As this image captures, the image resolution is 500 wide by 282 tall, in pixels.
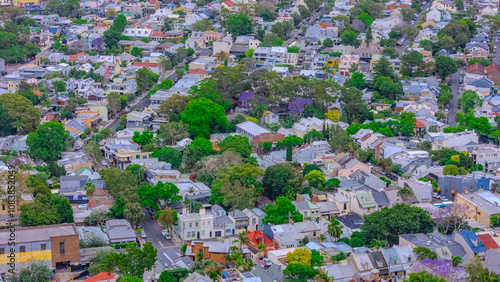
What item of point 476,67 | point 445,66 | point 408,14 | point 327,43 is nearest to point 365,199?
point 445,66

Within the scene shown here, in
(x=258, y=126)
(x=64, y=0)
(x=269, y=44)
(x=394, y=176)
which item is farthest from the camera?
(x=64, y=0)

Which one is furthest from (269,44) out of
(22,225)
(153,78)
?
(22,225)

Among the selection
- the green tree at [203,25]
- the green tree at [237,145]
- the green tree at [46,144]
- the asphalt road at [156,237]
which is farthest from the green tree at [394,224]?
the green tree at [203,25]

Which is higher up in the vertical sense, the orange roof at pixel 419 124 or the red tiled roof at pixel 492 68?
the red tiled roof at pixel 492 68

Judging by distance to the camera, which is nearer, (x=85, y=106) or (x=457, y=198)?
(x=457, y=198)

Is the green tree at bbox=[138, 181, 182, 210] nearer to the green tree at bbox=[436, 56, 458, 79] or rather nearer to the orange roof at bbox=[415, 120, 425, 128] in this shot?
the orange roof at bbox=[415, 120, 425, 128]

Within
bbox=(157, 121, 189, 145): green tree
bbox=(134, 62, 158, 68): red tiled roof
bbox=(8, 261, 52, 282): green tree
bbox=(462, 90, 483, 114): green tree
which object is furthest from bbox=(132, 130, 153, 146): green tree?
bbox=(462, 90, 483, 114): green tree

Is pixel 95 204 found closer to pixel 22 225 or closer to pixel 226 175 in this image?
pixel 22 225

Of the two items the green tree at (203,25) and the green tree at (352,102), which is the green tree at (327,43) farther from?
the green tree at (352,102)
